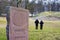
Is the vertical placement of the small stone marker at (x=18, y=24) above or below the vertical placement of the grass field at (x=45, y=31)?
above

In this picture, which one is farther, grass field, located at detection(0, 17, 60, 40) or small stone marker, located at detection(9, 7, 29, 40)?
grass field, located at detection(0, 17, 60, 40)

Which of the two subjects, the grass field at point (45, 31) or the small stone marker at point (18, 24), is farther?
the grass field at point (45, 31)

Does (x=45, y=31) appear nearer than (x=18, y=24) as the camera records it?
No

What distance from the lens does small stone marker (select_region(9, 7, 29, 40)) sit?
74.6 inches

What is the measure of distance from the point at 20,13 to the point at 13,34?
0.26m

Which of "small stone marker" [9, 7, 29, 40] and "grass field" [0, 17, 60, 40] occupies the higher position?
"small stone marker" [9, 7, 29, 40]

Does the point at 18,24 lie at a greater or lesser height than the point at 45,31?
greater

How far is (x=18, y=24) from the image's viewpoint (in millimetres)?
1957

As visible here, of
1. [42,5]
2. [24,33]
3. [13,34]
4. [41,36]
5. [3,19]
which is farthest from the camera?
[42,5]

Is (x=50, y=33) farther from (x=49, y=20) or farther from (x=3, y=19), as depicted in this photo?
(x=3, y=19)

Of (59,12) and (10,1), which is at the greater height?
(10,1)

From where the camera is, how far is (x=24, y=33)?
2.05 metres

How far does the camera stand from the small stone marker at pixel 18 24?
6.22ft

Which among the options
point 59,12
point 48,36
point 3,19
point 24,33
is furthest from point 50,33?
point 24,33
